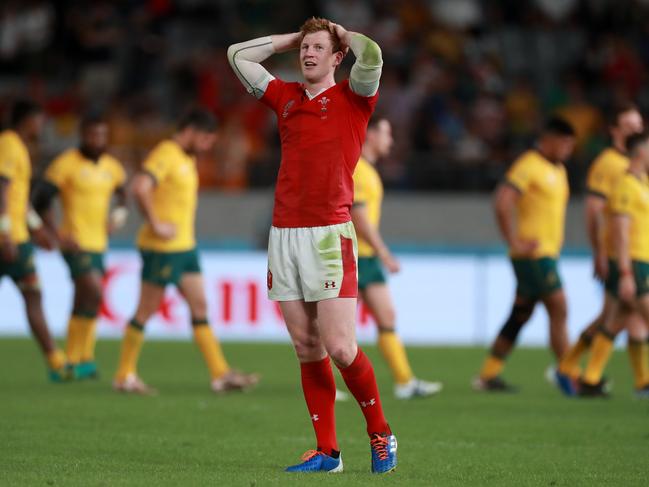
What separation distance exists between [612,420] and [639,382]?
1.94m

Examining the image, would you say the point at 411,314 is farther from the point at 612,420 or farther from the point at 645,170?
the point at 612,420

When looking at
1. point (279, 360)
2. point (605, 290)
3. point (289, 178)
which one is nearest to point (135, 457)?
point (289, 178)

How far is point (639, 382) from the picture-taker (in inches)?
471

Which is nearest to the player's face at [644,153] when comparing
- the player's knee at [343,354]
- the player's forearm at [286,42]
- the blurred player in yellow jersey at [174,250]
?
the blurred player in yellow jersey at [174,250]

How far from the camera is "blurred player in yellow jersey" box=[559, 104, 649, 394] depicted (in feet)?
38.6

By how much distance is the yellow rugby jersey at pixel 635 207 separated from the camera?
11.4m

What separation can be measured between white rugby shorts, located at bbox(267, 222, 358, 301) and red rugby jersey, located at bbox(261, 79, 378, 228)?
6 centimetres

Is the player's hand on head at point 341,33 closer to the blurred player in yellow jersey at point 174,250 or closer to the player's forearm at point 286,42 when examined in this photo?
the player's forearm at point 286,42

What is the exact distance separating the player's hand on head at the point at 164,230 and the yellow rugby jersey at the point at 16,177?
54.0 inches

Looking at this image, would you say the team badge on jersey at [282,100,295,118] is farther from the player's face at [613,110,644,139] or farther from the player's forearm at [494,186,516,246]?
the player's face at [613,110,644,139]

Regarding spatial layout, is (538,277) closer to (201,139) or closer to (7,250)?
(201,139)

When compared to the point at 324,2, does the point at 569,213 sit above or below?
below

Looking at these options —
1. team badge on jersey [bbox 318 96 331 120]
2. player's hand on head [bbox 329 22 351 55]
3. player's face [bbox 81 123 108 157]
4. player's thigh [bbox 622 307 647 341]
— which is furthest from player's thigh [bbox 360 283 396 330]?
player's hand on head [bbox 329 22 351 55]

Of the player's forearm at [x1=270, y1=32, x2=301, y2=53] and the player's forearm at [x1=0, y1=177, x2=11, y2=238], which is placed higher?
the player's forearm at [x1=270, y1=32, x2=301, y2=53]
